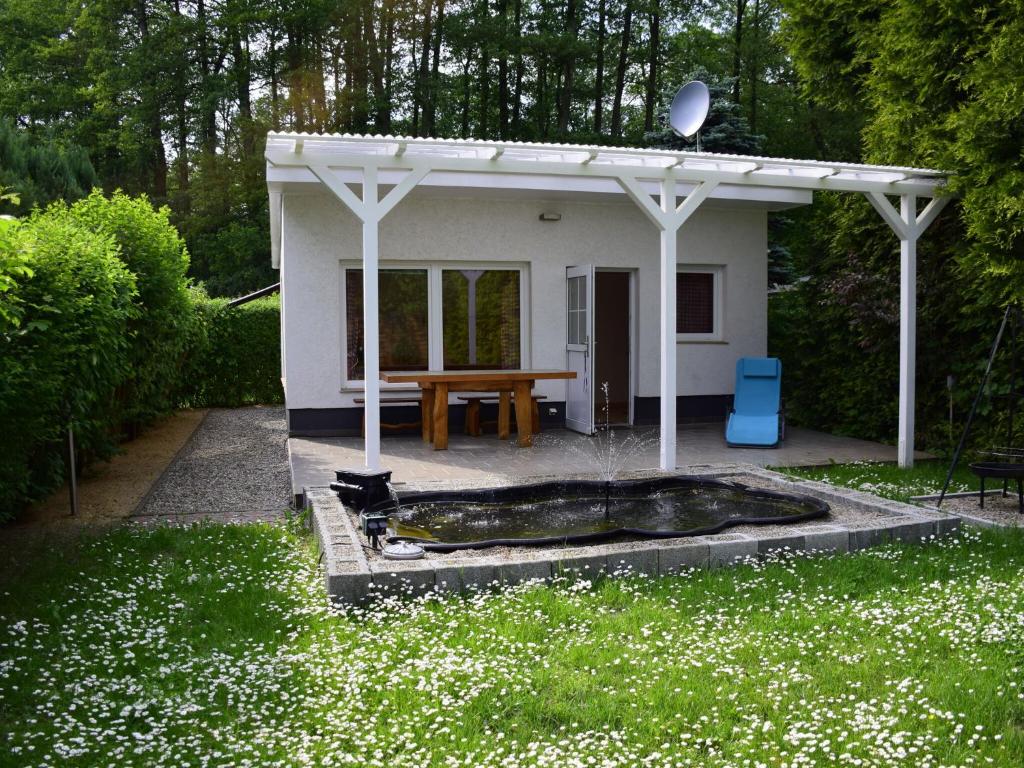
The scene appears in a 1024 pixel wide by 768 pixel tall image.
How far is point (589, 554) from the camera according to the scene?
208 inches

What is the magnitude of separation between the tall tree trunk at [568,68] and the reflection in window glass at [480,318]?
12.8 m

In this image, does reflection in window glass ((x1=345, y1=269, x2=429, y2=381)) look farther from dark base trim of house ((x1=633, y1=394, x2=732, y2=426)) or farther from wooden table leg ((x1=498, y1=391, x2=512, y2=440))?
dark base trim of house ((x1=633, y1=394, x2=732, y2=426))

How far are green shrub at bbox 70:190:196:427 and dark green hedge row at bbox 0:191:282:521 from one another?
14mm

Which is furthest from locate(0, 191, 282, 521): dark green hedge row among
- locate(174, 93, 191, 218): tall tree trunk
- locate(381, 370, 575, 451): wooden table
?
locate(174, 93, 191, 218): tall tree trunk

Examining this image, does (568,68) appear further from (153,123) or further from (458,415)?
(458,415)

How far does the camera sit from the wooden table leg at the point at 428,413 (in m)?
10.0

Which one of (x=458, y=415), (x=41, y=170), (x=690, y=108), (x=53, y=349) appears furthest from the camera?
(x=41, y=170)

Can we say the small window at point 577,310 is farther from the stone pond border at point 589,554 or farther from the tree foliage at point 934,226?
the stone pond border at point 589,554

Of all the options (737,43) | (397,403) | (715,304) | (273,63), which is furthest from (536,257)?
(273,63)

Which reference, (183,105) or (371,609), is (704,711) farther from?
(183,105)

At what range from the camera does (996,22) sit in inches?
319

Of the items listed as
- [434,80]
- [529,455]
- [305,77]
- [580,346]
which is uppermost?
[305,77]

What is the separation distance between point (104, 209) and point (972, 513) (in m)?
8.27

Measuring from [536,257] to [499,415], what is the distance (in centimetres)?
209
